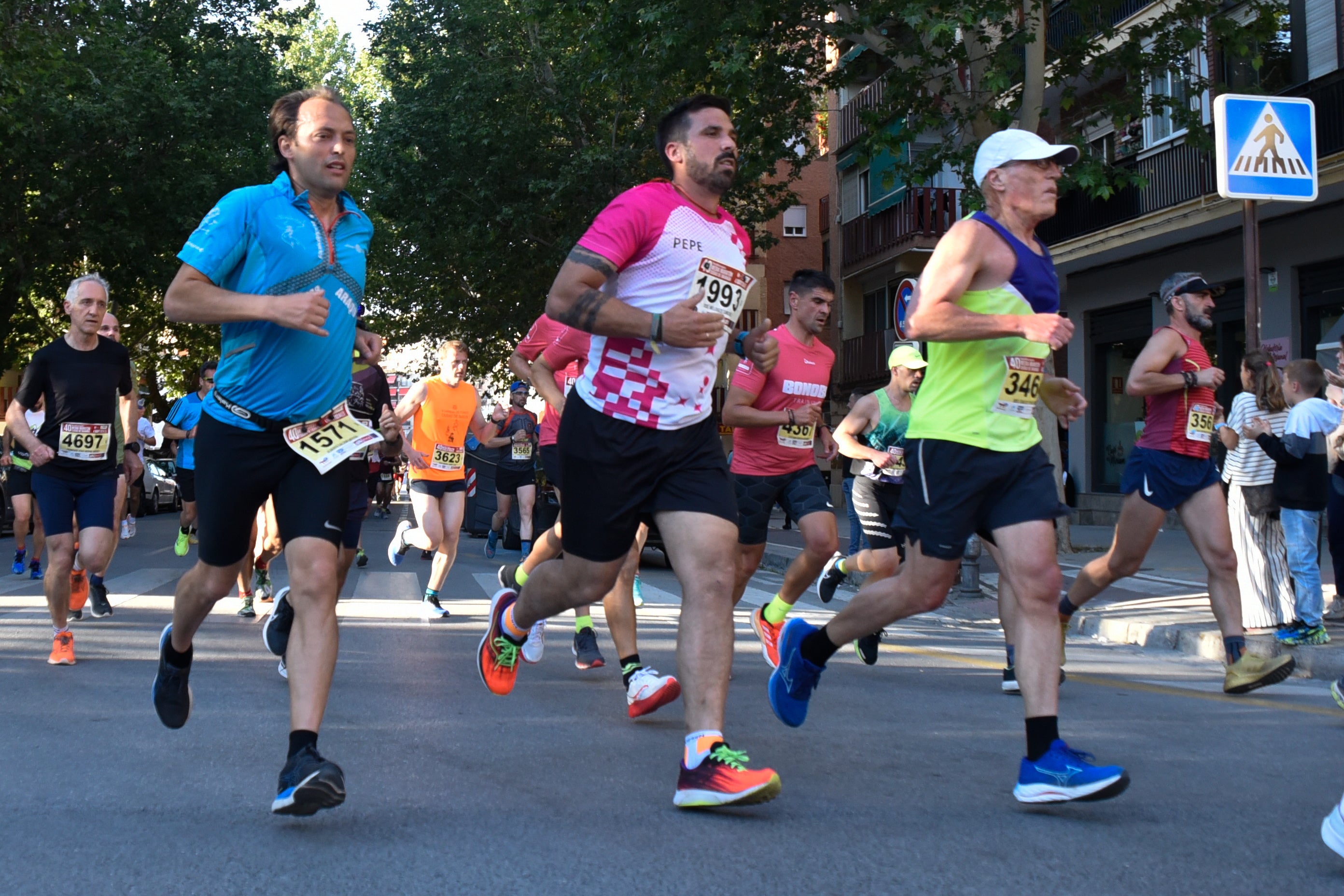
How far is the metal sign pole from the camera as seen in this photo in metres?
9.49

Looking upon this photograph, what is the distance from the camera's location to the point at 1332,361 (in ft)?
63.1

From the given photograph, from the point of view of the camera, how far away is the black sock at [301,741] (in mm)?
3980

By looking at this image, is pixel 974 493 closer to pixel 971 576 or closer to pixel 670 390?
pixel 670 390

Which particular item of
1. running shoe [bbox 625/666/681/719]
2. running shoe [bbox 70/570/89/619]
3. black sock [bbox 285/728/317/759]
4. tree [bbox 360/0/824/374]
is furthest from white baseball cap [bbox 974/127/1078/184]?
tree [bbox 360/0/824/374]

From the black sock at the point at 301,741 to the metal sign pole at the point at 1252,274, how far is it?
729 centimetres

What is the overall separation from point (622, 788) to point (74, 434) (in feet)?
15.7

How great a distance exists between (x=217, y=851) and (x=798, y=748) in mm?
2227

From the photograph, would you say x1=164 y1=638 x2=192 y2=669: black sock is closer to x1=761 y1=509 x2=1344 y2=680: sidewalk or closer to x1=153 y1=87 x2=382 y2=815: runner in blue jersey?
x1=153 y1=87 x2=382 y2=815: runner in blue jersey

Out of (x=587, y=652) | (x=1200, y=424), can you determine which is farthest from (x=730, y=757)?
(x=1200, y=424)

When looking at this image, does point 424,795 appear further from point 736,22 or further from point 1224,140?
Result: point 736,22

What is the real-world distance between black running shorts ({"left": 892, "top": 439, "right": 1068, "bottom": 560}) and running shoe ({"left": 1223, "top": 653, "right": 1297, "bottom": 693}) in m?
2.57

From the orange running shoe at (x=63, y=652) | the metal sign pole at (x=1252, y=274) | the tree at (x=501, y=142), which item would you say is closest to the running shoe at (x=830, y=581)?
the metal sign pole at (x=1252, y=274)

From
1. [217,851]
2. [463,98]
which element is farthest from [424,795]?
[463,98]

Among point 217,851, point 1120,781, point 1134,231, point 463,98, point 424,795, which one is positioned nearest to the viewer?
point 217,851
